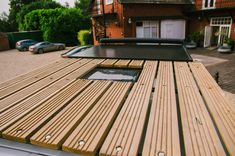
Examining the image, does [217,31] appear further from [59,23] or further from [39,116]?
[59,23]

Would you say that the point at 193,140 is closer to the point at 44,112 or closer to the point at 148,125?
the point at 148,125

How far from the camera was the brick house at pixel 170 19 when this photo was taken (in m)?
14.0

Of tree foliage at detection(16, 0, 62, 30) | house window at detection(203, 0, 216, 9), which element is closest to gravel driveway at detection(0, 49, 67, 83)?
house window at detection(203, 0, 216, 9)

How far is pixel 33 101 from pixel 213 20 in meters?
15.7

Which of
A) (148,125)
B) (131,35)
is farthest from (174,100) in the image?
(131,35)

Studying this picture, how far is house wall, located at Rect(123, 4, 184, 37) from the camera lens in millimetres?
14531

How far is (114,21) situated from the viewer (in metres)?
16.1

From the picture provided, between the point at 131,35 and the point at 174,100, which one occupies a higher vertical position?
the point at 131,35

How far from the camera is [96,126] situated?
2.01 meters

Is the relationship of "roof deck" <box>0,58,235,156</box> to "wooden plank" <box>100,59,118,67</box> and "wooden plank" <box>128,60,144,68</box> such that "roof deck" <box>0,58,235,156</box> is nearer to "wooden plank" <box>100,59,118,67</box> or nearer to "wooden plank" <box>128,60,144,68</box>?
"wooden plank" <box>128,60,144,68</box>

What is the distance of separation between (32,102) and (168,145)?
6.48ft

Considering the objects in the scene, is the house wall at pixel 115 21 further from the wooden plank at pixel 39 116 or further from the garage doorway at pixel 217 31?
the wooden plank at pixel 39 116

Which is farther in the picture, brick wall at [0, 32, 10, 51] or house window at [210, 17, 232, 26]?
brick wall at [0, 32, 10, 51]

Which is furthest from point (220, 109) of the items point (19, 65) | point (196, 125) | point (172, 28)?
point (172, 28)
